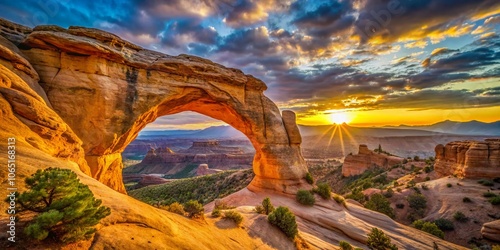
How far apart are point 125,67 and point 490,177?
4511 cm

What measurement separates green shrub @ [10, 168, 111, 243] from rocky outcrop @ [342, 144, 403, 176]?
57688 mm

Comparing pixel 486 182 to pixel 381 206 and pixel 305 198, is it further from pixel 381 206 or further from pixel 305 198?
pixel 305 198

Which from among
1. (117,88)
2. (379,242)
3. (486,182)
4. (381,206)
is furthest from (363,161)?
(117,88)

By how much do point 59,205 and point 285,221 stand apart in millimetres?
10875

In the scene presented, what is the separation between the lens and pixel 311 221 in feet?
55.0

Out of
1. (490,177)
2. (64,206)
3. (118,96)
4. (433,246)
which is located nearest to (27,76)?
(118,96)

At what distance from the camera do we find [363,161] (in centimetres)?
5366

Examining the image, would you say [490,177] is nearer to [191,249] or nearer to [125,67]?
[191,249]

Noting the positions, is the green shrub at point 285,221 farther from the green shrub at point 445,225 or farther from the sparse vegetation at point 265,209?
the green shrub at point 445,225

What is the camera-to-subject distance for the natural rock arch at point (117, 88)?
12.2 m

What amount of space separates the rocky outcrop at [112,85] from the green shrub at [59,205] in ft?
22.1

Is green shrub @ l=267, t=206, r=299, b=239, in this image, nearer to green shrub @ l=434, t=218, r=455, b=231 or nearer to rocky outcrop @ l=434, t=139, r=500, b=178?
green shrub @ l=434, t=218, r=455, b=231

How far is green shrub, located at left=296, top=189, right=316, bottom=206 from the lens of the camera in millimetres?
18781

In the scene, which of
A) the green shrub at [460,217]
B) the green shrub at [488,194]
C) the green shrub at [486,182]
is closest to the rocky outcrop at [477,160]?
the green shrub at [486,182]
